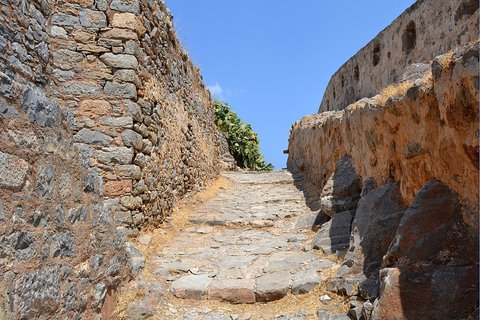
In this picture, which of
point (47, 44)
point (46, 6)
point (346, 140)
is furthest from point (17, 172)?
point (346, 140)

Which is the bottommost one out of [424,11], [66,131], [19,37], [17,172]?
[17,172]

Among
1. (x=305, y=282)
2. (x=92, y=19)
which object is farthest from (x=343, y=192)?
(x=92, y=19)

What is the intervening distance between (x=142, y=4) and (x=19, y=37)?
357 cm

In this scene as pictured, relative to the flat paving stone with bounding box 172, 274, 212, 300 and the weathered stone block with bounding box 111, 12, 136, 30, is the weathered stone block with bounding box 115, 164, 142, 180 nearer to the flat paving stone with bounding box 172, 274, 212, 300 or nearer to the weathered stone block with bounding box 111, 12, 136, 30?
the flat paving stone with bounding box 172, 274, 212, 300

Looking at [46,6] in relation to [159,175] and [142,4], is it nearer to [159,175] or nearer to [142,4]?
[142,4]

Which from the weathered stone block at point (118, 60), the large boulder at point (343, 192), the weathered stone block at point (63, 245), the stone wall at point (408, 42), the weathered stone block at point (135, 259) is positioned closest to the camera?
the weathered stone block at point (63, 245)

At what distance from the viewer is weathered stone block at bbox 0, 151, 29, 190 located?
220 cm

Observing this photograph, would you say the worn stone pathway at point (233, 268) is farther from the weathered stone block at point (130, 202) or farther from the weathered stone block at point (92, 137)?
the weathered stone block at point (92, 137)

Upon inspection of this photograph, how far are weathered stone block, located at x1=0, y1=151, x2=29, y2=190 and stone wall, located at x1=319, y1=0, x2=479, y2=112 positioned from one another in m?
7.11

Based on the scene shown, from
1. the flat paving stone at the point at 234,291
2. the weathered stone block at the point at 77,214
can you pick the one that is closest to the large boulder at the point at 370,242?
the flat paving stone at the point at 234,291

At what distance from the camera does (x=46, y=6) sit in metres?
3.10

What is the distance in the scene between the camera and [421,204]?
3379 millimetres

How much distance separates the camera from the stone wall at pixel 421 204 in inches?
110

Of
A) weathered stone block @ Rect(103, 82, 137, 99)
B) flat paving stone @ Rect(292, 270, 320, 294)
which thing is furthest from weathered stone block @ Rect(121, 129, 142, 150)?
flat paving stone @ Rect(292, 270, 320, 294)
